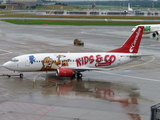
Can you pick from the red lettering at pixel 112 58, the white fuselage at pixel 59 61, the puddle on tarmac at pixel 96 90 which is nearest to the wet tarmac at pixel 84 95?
the puddle on tarmac at pixel 96 90

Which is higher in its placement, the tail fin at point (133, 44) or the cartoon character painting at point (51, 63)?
the tail fin at point (133, 44)

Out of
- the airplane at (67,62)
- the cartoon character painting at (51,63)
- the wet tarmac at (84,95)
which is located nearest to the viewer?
the wet tarmac at (84,95)

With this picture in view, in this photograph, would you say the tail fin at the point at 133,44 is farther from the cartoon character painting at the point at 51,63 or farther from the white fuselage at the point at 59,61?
the cartoon character painting at the point at 51,63

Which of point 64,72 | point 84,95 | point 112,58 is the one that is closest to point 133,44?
point 112,58

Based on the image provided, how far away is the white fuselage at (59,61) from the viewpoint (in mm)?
47406

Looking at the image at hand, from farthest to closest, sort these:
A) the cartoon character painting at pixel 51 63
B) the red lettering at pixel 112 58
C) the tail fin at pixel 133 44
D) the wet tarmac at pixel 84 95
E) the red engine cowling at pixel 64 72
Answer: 1. the tail fin at pixel 133 44
2. the red lettering at pixel 112 58
3. the cartoon character painting at pixel 51 63
4. the red engine cowling at pixel 64 72
5. the wet tarmac at pixel 84 95

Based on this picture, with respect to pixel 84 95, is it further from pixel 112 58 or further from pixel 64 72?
pixel 112 58

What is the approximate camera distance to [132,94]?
128 feet

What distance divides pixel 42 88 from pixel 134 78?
15080 mm

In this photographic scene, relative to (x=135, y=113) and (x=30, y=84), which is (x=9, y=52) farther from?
(x=135, y=113)

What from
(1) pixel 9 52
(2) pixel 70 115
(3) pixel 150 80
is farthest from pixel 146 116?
(1) pixel 9 52

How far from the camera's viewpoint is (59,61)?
47625 mm

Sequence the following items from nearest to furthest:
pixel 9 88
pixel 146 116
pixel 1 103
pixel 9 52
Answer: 1. pixel 146 116
2. pixel 1 103
3. pixel 9 88
4. pixel 9 52

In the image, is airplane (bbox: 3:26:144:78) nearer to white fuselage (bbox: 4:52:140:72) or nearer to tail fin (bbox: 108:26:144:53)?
white fuselage (bbox: 4:52:140:72)
